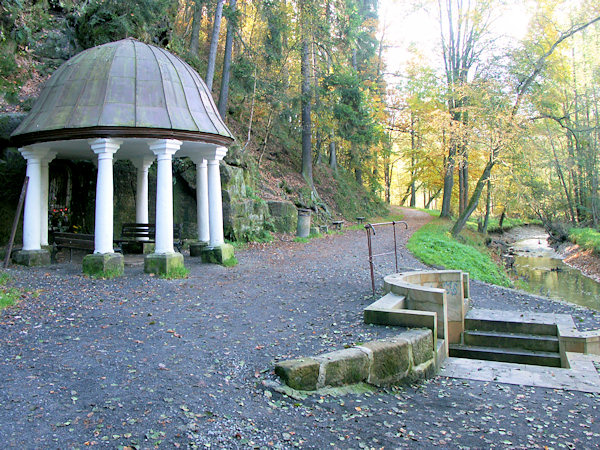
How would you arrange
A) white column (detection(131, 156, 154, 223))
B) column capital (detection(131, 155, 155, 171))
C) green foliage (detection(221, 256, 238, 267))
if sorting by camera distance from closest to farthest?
green foliage (detection(221, 256, 238, 267))
column capital (detection(131, 155, 155, 171))
white column (detection(131, 156, 154, 223))

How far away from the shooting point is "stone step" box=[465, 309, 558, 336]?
26.8 ft

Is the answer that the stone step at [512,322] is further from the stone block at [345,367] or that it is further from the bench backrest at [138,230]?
the bench backrest at [138,230]

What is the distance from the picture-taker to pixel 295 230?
19.2m

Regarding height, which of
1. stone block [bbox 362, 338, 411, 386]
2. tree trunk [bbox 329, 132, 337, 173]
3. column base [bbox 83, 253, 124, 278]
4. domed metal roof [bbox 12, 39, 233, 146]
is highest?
tree trunk [bbox 329, 132, 337, 173]

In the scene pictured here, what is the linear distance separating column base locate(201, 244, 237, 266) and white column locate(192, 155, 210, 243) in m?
1.05

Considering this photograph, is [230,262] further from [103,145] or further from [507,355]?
[507,355]

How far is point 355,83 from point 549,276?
1207 centimetres

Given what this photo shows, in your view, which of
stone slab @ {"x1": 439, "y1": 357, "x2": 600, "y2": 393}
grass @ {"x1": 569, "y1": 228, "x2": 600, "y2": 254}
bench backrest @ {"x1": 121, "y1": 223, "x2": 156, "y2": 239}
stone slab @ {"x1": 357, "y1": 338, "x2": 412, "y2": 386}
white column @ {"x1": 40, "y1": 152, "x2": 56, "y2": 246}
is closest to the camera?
stone slab @ {"x1": 357, "y1": 338, "x2": 412, "y2": 386}

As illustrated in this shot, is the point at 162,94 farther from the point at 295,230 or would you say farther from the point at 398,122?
the point at 398,122

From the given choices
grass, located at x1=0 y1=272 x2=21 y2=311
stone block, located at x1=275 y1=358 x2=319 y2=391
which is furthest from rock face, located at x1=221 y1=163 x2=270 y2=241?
stone block, located at x1=275 y1=358 x2=319 y2=391

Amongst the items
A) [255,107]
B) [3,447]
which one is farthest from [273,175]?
[3,447]

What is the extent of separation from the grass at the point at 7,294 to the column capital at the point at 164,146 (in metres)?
3.73

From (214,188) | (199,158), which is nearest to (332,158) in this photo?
(199,158)

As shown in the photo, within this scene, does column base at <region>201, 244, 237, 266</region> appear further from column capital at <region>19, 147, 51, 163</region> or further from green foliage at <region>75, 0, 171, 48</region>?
green foliage at <region>75, 0, 171, 48</region>
